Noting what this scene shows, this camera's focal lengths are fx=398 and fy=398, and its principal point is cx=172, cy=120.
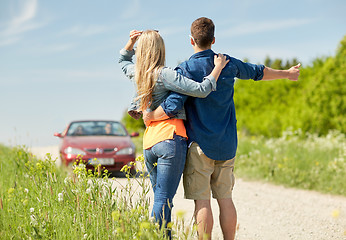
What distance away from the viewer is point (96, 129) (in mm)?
11195

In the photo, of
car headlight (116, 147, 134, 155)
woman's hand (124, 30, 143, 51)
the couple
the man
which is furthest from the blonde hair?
car headlight (116, 147, 134, 155)

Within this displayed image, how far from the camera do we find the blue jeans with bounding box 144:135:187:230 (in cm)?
345

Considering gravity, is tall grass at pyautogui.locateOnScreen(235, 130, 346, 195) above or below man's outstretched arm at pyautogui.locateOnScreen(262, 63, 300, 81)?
below

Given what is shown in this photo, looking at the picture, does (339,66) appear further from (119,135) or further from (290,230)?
(290,230)

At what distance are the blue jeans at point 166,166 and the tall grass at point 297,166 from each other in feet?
19.4

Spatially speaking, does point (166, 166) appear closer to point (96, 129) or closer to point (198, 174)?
point (198, 174)

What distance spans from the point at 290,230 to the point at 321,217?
3.83ft

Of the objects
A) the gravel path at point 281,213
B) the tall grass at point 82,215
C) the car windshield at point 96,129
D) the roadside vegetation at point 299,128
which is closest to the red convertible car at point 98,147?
the car windshield at point 96,129

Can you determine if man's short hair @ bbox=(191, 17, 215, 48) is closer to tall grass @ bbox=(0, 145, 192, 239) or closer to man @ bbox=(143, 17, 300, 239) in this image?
man @ bbox=(143, 17, 300, 239)

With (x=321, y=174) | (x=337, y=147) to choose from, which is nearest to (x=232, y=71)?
(x=321, y=174)

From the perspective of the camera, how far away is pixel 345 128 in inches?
583

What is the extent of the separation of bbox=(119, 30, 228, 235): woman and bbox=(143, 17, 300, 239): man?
0.36 ft

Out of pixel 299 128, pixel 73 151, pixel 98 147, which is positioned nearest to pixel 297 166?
pixel 299 128

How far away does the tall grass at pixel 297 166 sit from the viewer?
29.5 ft
